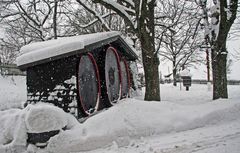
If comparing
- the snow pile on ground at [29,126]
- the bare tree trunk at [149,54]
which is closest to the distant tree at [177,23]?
the bare tree trunk at [149,54]

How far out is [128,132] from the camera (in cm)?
654

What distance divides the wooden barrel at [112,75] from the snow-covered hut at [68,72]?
38cm

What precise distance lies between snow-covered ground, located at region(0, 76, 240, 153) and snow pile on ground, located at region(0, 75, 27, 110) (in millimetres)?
10143

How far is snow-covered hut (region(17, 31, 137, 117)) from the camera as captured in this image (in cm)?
767

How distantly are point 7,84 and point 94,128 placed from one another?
61.0 ft

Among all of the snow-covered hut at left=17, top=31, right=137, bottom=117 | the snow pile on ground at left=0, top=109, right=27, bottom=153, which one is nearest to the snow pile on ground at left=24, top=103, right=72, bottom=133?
the snow pile on ground at left=0, top=109, right=27, bottom=153

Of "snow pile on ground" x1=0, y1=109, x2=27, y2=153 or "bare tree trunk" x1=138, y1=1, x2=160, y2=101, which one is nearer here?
"snow pile on ground" x1=0, y1=109, x2=27, y2=153

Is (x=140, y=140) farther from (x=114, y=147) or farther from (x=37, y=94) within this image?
(x=37, y=94)

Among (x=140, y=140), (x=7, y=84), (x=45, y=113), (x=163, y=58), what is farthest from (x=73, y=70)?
(x=163, y=58)

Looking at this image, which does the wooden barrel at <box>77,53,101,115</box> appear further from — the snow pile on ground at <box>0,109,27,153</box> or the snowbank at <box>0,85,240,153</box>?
the snow pile on ground at <box>0,109,27,153</box>

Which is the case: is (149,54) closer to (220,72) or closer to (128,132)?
(220,72)

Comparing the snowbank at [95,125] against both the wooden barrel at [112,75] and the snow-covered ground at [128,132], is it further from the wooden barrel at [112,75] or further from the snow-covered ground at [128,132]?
the wooden barrel at [112,75]

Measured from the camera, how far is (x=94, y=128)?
6.46 meters

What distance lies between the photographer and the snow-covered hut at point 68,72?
7668 mm
